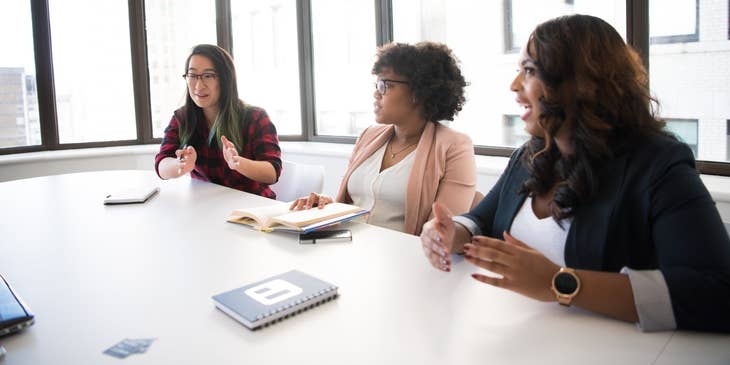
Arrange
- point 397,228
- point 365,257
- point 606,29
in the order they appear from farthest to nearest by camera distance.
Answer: point 397,228
point 365,257
point 606,29

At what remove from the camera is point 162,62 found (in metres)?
4.61

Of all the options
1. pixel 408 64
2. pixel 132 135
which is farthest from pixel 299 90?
pixel 408 64

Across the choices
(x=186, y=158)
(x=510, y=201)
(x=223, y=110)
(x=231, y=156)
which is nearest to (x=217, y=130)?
(x=223, y=110)

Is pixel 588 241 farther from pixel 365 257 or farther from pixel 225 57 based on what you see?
pixel 225 57

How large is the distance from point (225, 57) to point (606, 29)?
198cm

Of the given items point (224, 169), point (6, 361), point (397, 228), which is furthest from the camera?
point (224, 169)

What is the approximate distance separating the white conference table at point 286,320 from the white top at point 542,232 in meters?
0.18

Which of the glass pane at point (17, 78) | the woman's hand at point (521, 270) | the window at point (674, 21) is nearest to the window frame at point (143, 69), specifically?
the glass pane at point (17, 78)

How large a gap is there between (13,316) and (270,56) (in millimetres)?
4013

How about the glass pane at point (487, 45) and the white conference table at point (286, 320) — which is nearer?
the white conference table at point (286, 320)

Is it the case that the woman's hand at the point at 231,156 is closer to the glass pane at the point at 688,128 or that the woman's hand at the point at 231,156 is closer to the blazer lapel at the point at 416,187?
the blazer lapel at the point at 416,187

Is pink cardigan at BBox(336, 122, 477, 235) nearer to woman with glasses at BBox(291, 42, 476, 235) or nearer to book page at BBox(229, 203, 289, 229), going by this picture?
woman with glasses at BBox(291, 42, 476, 235)

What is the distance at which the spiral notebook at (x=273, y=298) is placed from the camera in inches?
38.8

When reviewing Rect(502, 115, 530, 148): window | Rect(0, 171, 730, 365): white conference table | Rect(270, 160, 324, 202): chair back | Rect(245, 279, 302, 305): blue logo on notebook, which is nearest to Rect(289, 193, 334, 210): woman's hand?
Rect(0, 171, 730, 365): white conference table
